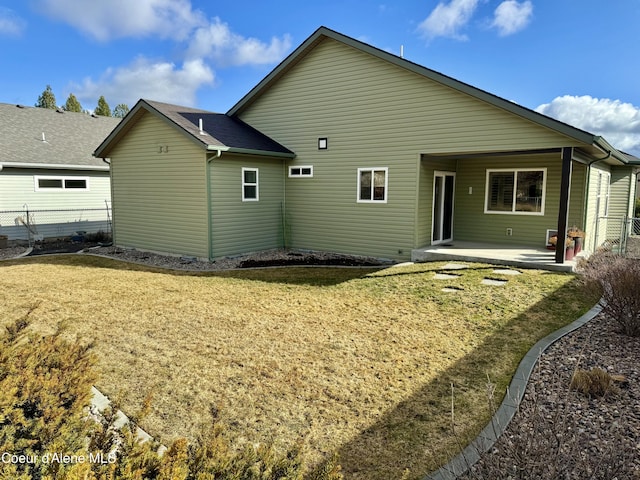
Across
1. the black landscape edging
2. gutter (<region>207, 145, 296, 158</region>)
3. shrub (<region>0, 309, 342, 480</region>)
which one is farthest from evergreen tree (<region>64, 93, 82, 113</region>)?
the black landscape edging

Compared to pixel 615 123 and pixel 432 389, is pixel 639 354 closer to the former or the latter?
pixel 432 389

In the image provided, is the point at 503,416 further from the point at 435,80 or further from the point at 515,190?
the point at 515,190

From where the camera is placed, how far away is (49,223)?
16344mm

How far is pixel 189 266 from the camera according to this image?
11.1m

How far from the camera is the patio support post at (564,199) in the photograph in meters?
9.02

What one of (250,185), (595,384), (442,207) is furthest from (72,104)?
(595,384)

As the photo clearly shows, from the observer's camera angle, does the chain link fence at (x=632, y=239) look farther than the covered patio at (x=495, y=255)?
Yes

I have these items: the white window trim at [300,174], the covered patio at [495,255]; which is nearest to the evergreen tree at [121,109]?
the white window trim at [300,174]

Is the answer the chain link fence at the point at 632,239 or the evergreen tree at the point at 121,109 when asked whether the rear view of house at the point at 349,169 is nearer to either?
the chain link fence at the point at 632,239

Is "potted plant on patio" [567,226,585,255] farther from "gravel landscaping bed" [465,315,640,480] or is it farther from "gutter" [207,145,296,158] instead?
"gutter" [207,145,296,158]

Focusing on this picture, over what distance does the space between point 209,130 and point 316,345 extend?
844 cm

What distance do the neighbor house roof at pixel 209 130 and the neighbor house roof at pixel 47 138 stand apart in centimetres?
387

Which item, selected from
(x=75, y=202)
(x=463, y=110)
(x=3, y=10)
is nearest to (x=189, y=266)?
(x=463, y=110)

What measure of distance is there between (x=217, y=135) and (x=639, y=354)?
409 inches
